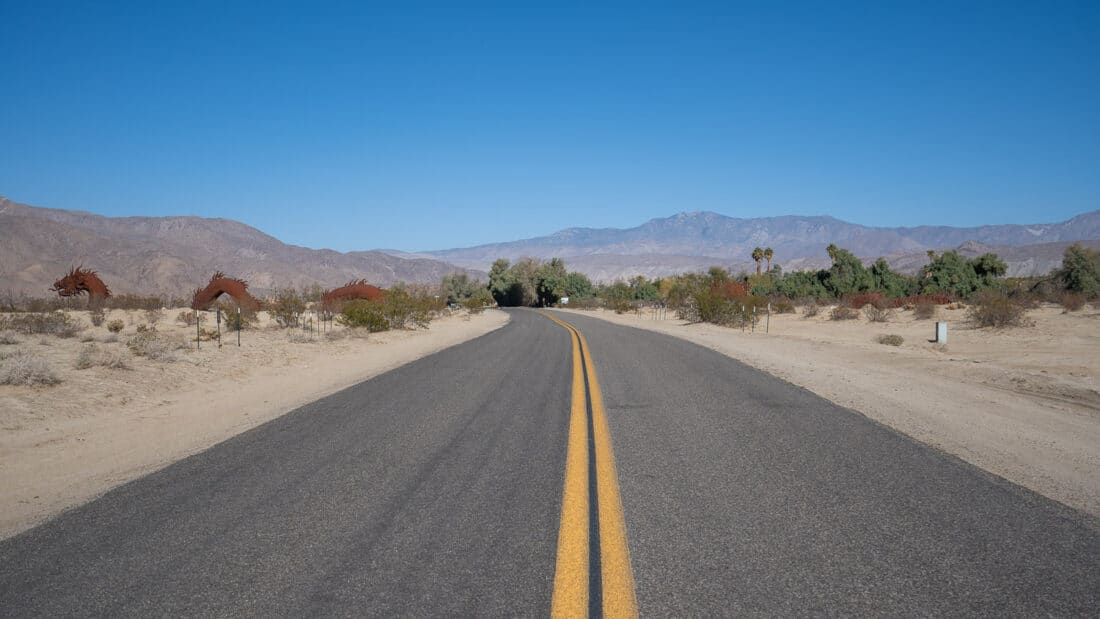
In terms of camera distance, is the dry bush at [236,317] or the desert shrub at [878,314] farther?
the desert shrub at [878,314]

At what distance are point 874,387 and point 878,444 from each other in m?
5.49

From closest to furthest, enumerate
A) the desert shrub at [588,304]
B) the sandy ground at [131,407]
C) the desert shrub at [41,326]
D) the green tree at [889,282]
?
the sandy ground at [131,407], the desert shrub at [41,326], the green tree at [889,282], the desert shrub at [588,304]

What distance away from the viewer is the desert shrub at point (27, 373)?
10411 mm

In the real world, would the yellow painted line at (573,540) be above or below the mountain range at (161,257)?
below

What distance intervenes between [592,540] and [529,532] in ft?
1.36

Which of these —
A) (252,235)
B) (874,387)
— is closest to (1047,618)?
(874,387)

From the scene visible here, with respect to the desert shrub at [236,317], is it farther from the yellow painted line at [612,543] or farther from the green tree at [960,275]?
the green tree at [960,275]

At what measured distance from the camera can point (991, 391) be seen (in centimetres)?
1159

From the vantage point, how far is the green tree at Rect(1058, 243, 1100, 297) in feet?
108

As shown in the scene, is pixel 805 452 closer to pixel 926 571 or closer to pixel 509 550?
pixel 926 571

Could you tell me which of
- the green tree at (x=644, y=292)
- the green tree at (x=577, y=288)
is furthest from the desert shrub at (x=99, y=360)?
the green tree at (x=577, y=288)

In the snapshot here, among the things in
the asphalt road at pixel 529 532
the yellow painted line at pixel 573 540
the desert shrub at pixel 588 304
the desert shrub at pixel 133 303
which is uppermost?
the desert shrub at pixel 133 303

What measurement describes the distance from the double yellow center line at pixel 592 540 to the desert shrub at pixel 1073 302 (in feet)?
102

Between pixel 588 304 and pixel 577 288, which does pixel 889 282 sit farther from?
pixel 577 288
